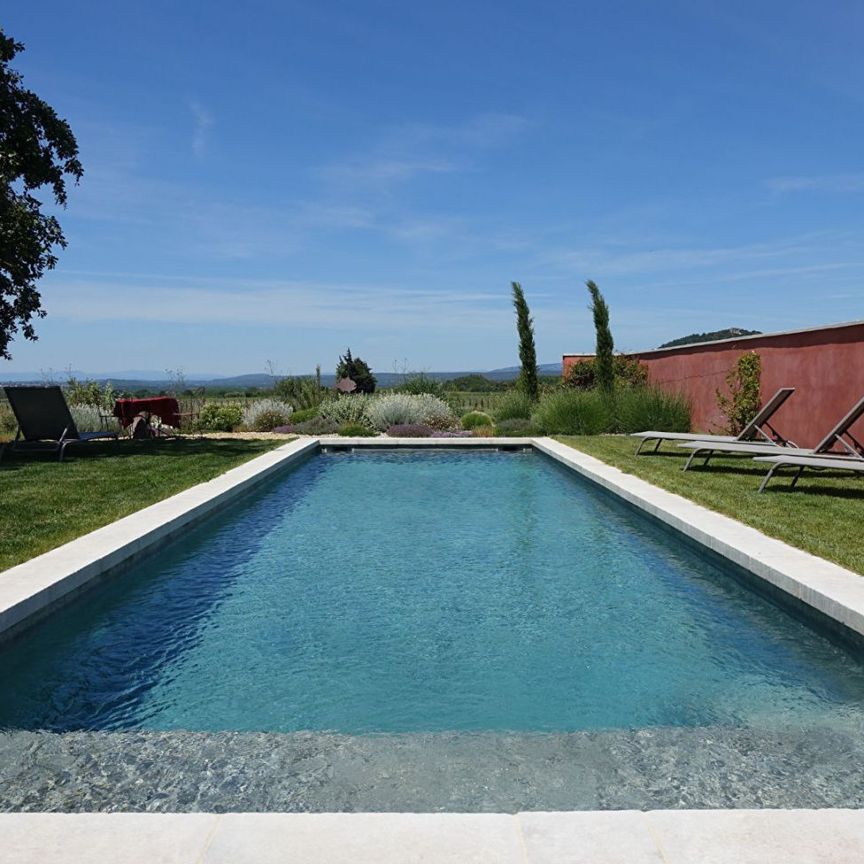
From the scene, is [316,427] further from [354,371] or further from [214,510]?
[354,371]

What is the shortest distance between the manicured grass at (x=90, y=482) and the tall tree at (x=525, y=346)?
645cm

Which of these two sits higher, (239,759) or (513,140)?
(513,140)

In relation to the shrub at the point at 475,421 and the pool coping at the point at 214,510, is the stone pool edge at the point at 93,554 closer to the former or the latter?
the pool coping at the point at 214,510

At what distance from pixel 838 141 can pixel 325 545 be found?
16035 millimetres

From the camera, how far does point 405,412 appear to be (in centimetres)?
1620

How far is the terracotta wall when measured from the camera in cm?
995

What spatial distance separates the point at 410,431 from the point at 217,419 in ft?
15.3

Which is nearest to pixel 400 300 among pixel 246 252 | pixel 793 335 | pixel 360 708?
pixel 246 252

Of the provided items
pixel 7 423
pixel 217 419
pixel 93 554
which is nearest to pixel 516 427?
pixel 217 419

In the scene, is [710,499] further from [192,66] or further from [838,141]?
[838,141]

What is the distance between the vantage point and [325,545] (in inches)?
252

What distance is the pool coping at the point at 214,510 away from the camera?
4.02 meters

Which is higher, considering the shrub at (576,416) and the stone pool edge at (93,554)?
the shrub at (576,416)

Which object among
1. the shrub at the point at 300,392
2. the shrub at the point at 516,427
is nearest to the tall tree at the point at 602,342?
the shrub at the point at 516,427
